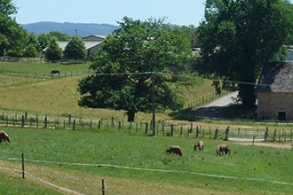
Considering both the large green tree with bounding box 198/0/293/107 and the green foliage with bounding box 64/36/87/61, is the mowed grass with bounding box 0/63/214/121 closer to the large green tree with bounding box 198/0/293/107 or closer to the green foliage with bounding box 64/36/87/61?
the large green tree with bounding box 198/0/293/107

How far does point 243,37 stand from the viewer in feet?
249

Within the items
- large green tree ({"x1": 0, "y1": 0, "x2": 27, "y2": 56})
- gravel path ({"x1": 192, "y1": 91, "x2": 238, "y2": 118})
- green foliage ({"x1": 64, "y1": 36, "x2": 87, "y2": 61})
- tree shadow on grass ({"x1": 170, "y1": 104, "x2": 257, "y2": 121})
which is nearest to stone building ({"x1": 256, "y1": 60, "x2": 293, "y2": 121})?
tree shadow on grass ({"x1": 170, "y1": 104, "x2": 257, "y2": 121})

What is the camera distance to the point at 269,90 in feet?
242

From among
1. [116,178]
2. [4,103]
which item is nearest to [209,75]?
[4,103]

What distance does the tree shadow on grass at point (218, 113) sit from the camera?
72.9 meters

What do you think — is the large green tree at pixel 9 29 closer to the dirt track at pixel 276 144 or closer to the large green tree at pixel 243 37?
the large green tree at pixel 243 37

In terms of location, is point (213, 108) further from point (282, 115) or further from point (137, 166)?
point (137, 166)

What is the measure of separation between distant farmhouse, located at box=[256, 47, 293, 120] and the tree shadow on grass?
1897 millimetres

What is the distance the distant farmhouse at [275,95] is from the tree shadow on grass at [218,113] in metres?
1.90

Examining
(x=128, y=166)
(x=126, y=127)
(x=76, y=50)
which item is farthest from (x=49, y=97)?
(x=76, y=50)

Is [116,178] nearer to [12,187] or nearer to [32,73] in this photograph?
[12,187]

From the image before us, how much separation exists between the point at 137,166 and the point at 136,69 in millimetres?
29765

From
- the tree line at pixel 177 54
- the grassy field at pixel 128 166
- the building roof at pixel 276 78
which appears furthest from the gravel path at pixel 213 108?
the grassy field at pixel 128 166

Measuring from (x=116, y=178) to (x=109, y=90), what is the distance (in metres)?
31.6
